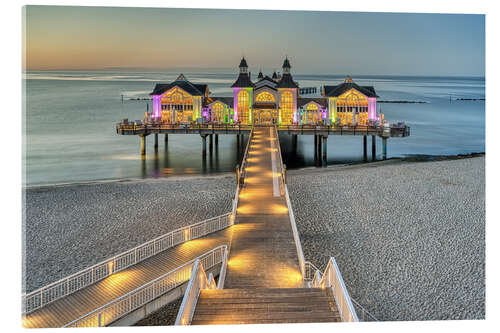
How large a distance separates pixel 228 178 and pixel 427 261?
41.4 feet

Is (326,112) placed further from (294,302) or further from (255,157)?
(294,302)

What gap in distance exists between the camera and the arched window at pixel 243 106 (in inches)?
1229

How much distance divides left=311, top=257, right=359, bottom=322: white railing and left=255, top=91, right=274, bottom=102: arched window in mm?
25045

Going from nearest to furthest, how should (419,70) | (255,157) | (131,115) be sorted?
(419,70) < (255,157) < (131,115)

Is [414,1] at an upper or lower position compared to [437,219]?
upper

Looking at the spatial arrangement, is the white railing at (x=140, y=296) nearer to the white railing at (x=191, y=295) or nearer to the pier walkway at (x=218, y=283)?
Answer: the pier walkway at (x=218, y=283)

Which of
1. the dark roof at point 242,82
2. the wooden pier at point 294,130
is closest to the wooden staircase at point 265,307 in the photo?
the wooden pier at point 294,130

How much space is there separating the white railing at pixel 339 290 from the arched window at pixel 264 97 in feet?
82.2

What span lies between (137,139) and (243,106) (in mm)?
9738

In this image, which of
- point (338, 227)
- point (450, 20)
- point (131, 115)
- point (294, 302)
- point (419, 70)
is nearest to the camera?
point (294, 302)

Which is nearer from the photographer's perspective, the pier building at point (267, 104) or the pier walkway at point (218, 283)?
the pier walkway at point (218, 283)

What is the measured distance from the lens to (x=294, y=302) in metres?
6.64
